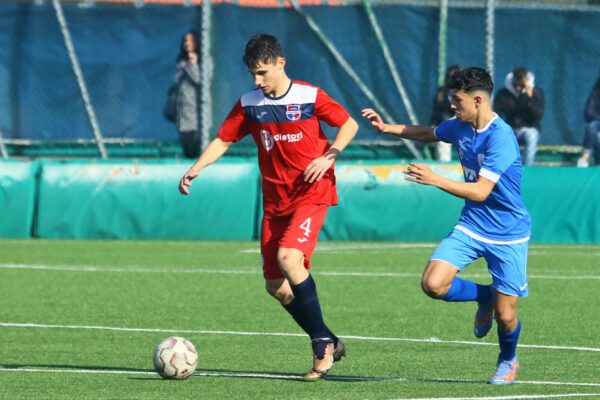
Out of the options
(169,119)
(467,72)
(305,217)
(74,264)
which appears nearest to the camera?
(467,72)

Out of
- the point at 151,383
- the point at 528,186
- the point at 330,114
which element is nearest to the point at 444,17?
the point at 528,186

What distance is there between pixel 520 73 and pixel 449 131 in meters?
11.3

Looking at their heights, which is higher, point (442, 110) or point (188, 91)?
point (188, 91)

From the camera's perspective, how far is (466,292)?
884cm

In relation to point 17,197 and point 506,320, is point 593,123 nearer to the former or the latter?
point 17,197

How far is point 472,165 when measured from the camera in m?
8.52

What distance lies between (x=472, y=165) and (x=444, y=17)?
12425mm


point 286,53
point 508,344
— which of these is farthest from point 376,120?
point 286,53

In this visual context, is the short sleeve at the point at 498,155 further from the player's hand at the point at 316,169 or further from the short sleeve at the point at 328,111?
Result: the short sleeve at the point at 328,111

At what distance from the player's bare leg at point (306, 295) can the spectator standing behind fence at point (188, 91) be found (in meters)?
11.5

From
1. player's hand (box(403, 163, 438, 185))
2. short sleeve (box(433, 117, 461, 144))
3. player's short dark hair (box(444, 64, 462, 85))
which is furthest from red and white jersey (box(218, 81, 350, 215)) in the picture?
player's short dark hair (box(444, 64, 462, 85))

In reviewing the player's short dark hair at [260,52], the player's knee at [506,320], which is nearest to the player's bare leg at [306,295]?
the player's knee at [506,320]

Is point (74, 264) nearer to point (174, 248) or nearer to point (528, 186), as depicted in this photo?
point (174, 248)

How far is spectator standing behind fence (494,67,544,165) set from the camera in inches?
783
